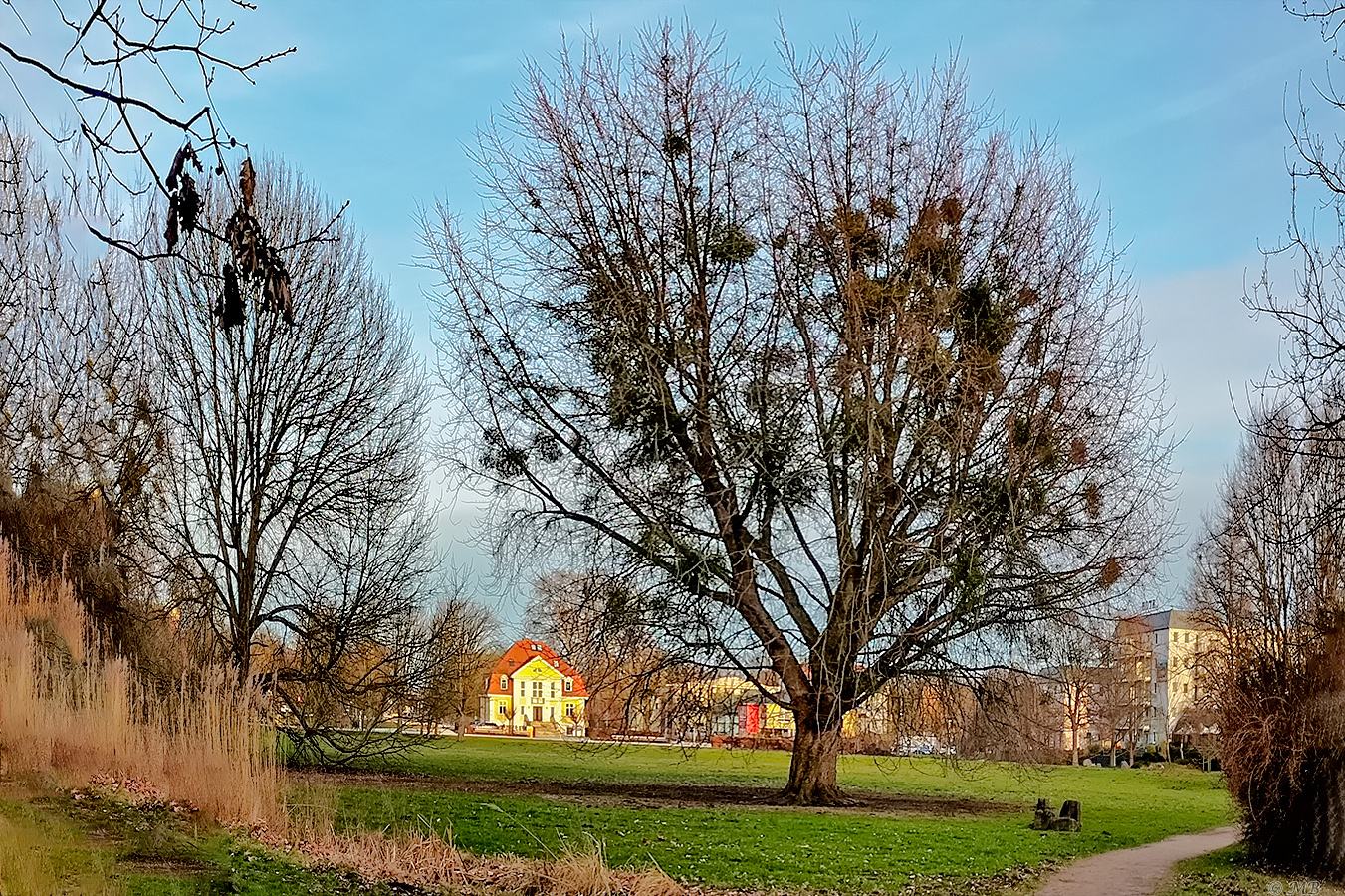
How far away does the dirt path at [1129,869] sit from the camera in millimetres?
13086

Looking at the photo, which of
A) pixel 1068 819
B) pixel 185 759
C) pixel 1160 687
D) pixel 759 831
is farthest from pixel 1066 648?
pixel 1160 687

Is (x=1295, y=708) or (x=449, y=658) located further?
(x=449, y=658)

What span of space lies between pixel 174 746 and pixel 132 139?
791 cm

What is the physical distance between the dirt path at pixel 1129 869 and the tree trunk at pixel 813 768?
4.35 meters

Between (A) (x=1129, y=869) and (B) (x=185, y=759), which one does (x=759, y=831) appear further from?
(B) (x=185, y=759)

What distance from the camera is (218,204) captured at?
20.5 metres

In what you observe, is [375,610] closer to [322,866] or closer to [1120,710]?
[322,866]

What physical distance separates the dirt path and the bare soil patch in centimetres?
329

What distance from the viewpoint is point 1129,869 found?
15.4 metres

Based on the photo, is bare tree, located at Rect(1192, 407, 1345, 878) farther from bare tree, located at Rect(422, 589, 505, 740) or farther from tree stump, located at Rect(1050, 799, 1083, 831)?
bare tree, located at Rect(422, 589, 505, 740)

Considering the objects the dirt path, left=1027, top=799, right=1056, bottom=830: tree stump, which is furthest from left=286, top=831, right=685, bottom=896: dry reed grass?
left=1027, top=799, right=1056, bottom=830: tree stump

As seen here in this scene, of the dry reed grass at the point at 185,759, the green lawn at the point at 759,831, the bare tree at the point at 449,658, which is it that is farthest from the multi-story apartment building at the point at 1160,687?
the dry reed grass at the point at 185,759

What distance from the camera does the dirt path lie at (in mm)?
13086

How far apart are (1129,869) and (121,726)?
12.4m
